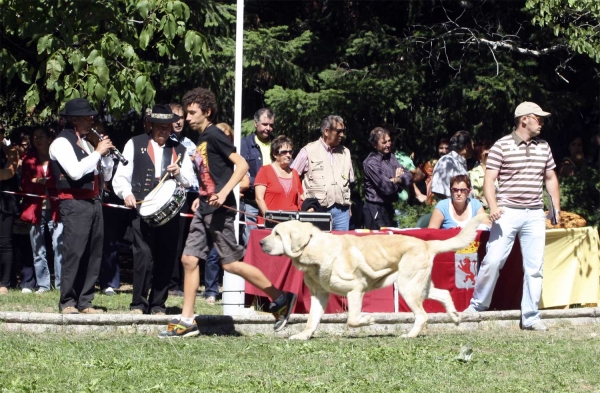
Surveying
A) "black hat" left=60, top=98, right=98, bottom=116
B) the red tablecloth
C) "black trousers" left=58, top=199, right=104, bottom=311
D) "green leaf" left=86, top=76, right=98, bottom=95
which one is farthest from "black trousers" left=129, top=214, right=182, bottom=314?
"green leaf" left=86, top=76, right=98, bottom=95

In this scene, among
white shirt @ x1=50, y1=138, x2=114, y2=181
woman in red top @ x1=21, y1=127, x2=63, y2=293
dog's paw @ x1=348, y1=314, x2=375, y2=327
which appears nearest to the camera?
dog's paw @ x1=348, y1=314, x2=375, y2=327

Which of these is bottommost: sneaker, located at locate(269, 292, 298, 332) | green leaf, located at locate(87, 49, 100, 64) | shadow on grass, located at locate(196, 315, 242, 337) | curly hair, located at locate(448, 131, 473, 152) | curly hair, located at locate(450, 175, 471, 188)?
shadow on grass, located at locate(196, 315, 242, 337)

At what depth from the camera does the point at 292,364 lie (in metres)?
7.75

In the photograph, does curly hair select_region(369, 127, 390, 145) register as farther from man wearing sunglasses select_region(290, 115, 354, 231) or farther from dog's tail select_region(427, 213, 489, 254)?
dog's tail select_region(427, 213, 489, 254)

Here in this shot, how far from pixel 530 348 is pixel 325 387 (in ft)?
8.53

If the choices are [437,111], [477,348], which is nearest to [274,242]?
[477,348]

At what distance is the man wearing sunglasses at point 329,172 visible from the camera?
41.8ft

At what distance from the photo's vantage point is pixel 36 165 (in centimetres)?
1335

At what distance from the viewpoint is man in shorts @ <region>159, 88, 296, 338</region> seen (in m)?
9.19

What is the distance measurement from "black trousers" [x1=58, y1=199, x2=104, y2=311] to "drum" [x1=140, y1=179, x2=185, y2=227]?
0.52m

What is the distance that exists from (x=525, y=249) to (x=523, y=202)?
0.49 meters

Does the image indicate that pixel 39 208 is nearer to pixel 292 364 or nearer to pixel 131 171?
pixel 131 171

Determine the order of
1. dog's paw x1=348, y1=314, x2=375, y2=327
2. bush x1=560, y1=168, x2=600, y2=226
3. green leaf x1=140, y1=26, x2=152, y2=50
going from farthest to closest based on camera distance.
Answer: bush x1=560, y1=168, x2=600, y2=226 → green leaf x1=140, y1=26, x2=152, y2=50 → dog's paw x1=348, y1=314, x2=375, y2=327

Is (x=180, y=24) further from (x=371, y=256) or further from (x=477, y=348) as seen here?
(x=477, y=348)
